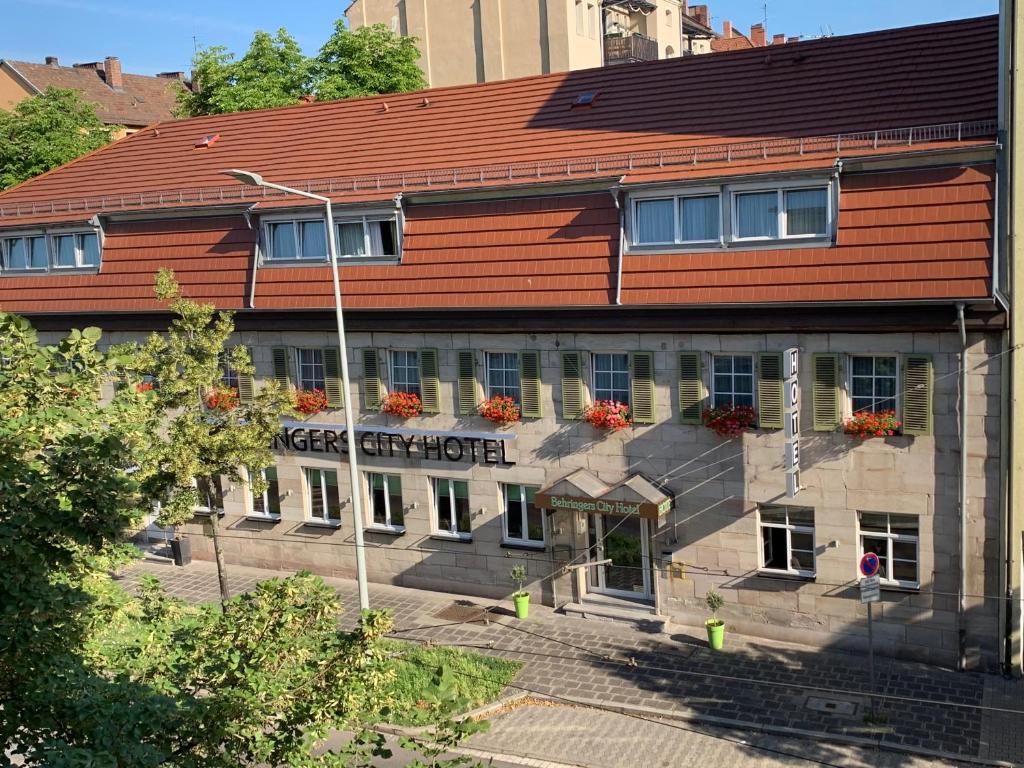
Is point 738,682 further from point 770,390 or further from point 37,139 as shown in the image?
point 37,139

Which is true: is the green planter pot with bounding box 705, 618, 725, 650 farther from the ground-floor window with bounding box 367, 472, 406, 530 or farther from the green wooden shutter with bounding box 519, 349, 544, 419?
the ground-floor window with bounding box 367, 472, 406, 530

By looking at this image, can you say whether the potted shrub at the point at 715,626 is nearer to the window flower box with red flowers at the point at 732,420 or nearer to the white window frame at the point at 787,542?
the white window frame at the point at 787,542

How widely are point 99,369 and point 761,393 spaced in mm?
14366

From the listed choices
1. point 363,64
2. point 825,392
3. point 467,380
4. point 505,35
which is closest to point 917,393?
point 825,392

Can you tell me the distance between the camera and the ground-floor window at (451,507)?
25906 millimetres

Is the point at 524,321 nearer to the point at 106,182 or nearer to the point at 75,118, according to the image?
the point at 106,182

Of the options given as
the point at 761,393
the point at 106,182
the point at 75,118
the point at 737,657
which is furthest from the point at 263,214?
the point at 75,118

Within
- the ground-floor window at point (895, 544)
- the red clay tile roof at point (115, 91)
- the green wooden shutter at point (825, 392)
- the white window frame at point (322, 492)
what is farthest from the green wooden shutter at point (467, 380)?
the red clay tile roof at point (115, 91)

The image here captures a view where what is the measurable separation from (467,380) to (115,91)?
67653 mm

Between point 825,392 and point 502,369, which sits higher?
point 502,369

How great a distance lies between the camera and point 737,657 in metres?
21.8

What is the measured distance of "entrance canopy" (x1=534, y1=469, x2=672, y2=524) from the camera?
22.3 m

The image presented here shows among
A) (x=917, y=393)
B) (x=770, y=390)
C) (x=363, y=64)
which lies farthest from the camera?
(x=363, y=64)

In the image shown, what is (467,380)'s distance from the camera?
2516cm
